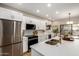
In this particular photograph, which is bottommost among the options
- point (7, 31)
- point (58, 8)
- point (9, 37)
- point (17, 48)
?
point (17, 48)

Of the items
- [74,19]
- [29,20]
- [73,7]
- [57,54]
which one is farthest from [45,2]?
[29,20]

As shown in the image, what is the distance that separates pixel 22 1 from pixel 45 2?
432 millimetres

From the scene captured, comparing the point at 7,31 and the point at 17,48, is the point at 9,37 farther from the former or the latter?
the point at 17,48

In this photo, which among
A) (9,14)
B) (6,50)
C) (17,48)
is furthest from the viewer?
(17,48)

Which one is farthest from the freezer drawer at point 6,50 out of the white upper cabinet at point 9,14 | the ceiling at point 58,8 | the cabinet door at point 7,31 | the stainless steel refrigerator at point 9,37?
the ceiling at point 58,8

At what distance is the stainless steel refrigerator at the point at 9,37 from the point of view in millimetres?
2199

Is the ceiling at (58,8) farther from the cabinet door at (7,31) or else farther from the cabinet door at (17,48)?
the cabinet door at (17,48)

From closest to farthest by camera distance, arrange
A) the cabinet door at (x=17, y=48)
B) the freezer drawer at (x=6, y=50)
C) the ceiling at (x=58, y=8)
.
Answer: the ceiling at (x=58, y=8) < the freezer drawer at (x=6, y=50) < the cabinet door at (x=17, y=48)

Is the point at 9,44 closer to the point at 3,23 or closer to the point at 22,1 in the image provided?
the point at 3,23

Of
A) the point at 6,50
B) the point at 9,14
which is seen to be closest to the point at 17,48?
the point at 6,50

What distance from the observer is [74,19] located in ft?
5.77

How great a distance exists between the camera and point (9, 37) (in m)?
2.37

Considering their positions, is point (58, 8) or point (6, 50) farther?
point (6, 50)

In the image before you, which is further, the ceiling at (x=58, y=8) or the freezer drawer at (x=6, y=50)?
the freezer drawer at (x=6, y=50)
